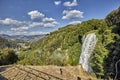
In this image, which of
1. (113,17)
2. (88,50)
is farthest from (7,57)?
(113,17)

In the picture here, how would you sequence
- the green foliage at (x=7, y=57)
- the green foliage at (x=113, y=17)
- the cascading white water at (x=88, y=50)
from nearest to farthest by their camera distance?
1. the cascading white water at (x=88, y=50)
2. the green foliage at (x=113, y=17)
3. the green foliage at (x=7, y=57)

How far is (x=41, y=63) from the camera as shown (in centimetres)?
3800

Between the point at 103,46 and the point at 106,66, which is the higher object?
the point at 103,46

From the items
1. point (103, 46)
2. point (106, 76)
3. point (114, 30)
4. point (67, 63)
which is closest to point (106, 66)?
point (106, 76)

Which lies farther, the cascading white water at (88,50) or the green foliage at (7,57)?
the green foliage at (7,57)

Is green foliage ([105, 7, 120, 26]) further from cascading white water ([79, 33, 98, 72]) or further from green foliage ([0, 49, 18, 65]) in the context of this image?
green foliage ([0, 49, 18, 65])

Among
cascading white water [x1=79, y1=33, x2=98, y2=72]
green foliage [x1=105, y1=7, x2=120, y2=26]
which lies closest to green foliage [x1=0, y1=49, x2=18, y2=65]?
cascading white water [x1=79, y1=33, x2=98, y2=72]

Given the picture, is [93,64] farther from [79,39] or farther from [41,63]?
[79,39]

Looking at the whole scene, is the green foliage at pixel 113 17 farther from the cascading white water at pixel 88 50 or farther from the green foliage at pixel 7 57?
the green foliage at pixel 7 57

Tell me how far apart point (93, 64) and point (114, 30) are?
5.89m

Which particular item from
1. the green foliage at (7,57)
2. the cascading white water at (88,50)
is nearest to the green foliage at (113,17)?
the cascading white water at (88,50)

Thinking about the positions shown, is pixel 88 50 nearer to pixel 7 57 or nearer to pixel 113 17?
pixel 113 17

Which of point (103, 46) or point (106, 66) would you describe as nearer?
point (106, 66)

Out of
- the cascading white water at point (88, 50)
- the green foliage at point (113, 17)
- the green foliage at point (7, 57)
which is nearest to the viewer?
the cascading white water at point (88, 50)
